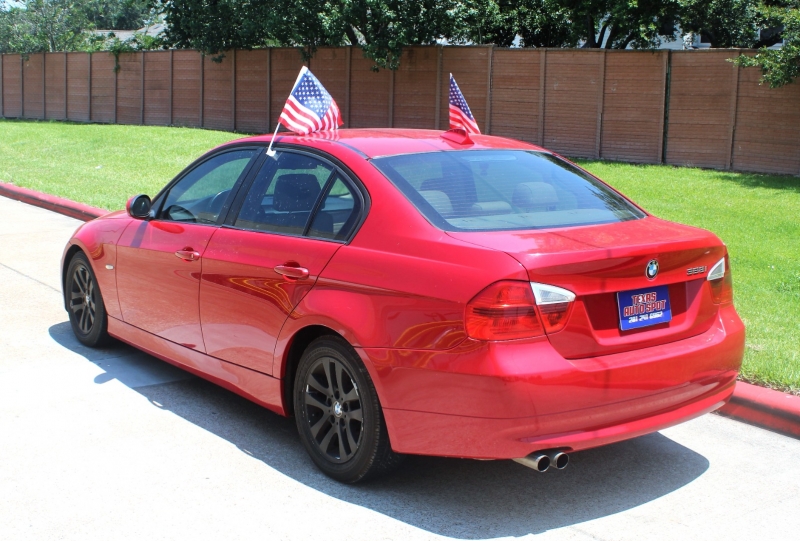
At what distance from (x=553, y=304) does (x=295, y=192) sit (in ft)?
5.77

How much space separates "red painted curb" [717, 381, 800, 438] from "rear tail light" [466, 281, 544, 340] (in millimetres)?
2273

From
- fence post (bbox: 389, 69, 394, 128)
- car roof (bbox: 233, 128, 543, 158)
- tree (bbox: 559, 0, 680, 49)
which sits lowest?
car roof (bbox: 233, 128, 543, 158)

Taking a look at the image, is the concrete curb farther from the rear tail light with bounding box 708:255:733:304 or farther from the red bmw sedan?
the rear tail light with bounding box 708:255:733:304

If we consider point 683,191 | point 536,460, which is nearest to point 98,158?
point 683,191

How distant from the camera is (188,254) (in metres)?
5.39

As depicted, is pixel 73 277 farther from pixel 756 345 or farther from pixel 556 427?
pixel 756 345

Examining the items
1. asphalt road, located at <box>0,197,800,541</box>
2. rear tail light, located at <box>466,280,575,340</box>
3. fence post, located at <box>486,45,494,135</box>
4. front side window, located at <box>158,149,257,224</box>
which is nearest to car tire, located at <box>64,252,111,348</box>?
asphalt road, located at <box>0,197,800,541</box>

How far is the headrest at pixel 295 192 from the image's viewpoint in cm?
490

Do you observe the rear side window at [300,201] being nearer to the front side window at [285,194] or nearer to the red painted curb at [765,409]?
the front side window at [285,194]

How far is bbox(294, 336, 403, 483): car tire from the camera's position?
4246 mm

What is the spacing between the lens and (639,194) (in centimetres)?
1396

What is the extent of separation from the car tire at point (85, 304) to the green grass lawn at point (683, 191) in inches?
169

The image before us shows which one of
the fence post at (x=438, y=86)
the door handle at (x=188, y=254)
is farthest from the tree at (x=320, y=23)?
the door handle at (x=188, y=254)

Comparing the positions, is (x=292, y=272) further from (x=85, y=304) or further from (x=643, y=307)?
(x=85, y=304)
